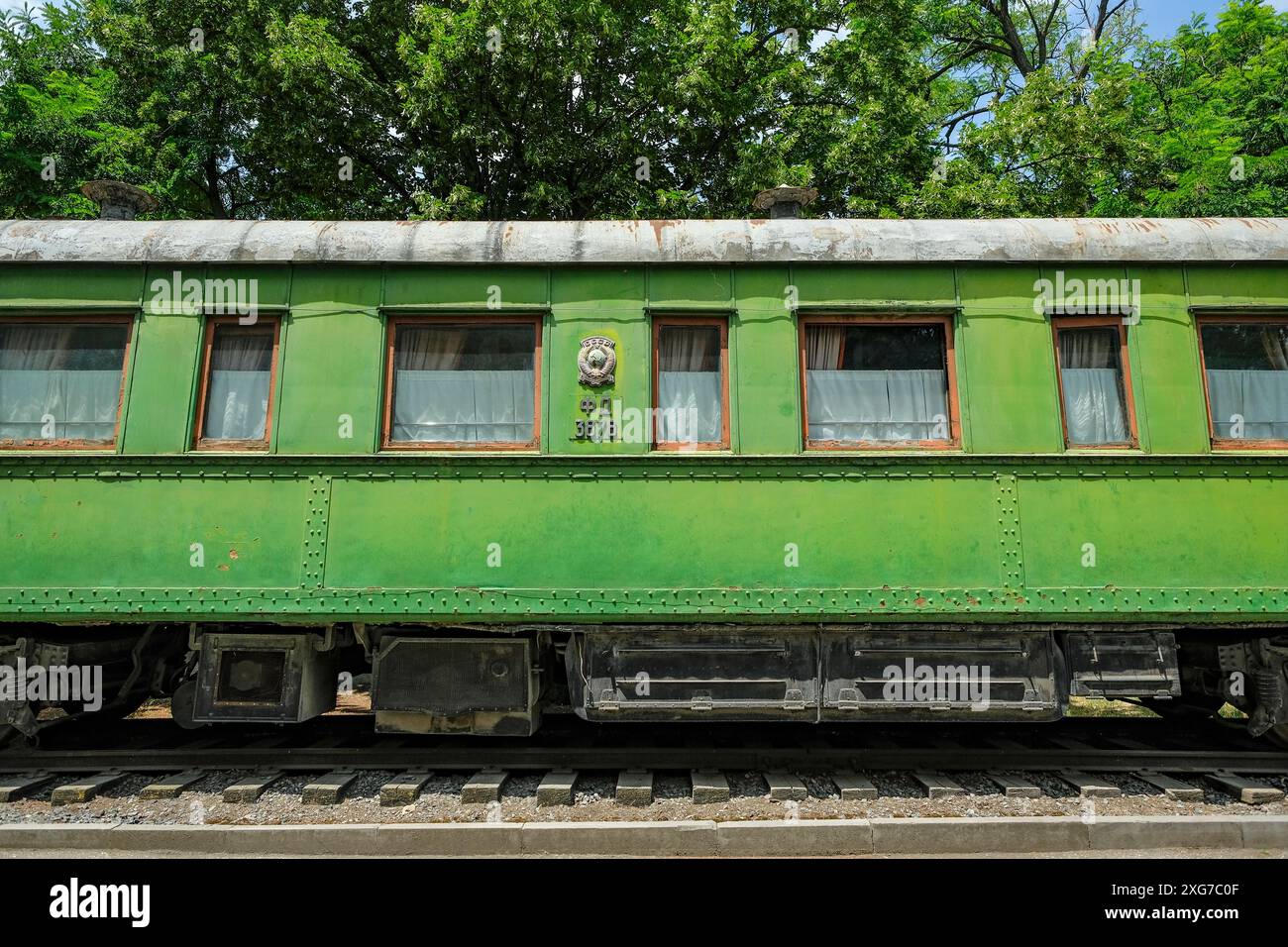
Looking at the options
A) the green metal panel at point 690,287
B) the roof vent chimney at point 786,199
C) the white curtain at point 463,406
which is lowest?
the white curtain at point 463,406

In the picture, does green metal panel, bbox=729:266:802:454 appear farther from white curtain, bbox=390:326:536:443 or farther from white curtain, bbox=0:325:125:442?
white curtain, bbox=0:325:125:442

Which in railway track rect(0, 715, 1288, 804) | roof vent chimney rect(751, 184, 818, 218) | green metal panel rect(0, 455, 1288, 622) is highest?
roof vent chimney rect(751, 184, 818, 218)

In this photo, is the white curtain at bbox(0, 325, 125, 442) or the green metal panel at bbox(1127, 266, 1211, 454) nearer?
the green metal panel at bbox(1127, 266, 1211, 454)

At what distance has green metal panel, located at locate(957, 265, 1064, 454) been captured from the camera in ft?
16.3

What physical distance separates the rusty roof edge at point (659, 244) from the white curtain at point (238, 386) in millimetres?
568

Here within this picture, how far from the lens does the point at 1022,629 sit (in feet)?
16.5

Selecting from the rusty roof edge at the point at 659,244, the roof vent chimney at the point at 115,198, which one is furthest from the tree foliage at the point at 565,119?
the rusty roof edge at the point at 659,244

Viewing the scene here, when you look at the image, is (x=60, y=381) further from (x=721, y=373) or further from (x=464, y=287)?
(x=721, y=373)

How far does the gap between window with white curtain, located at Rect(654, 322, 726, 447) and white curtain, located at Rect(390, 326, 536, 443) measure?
0.89 metres

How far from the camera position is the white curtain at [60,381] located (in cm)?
508

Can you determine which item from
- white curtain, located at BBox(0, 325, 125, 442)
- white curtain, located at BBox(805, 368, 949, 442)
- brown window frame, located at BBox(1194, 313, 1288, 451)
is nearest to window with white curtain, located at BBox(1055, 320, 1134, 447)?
A: brown window frame, located at BBox(1194, 313, 1288, 451)

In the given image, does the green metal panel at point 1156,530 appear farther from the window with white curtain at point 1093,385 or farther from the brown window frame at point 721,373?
the brown window frame at point 721,373

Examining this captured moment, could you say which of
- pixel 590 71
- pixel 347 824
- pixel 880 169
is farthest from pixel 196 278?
pixel 880 169

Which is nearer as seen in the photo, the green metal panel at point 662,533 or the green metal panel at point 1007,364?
the green metal panel at point 662,533
